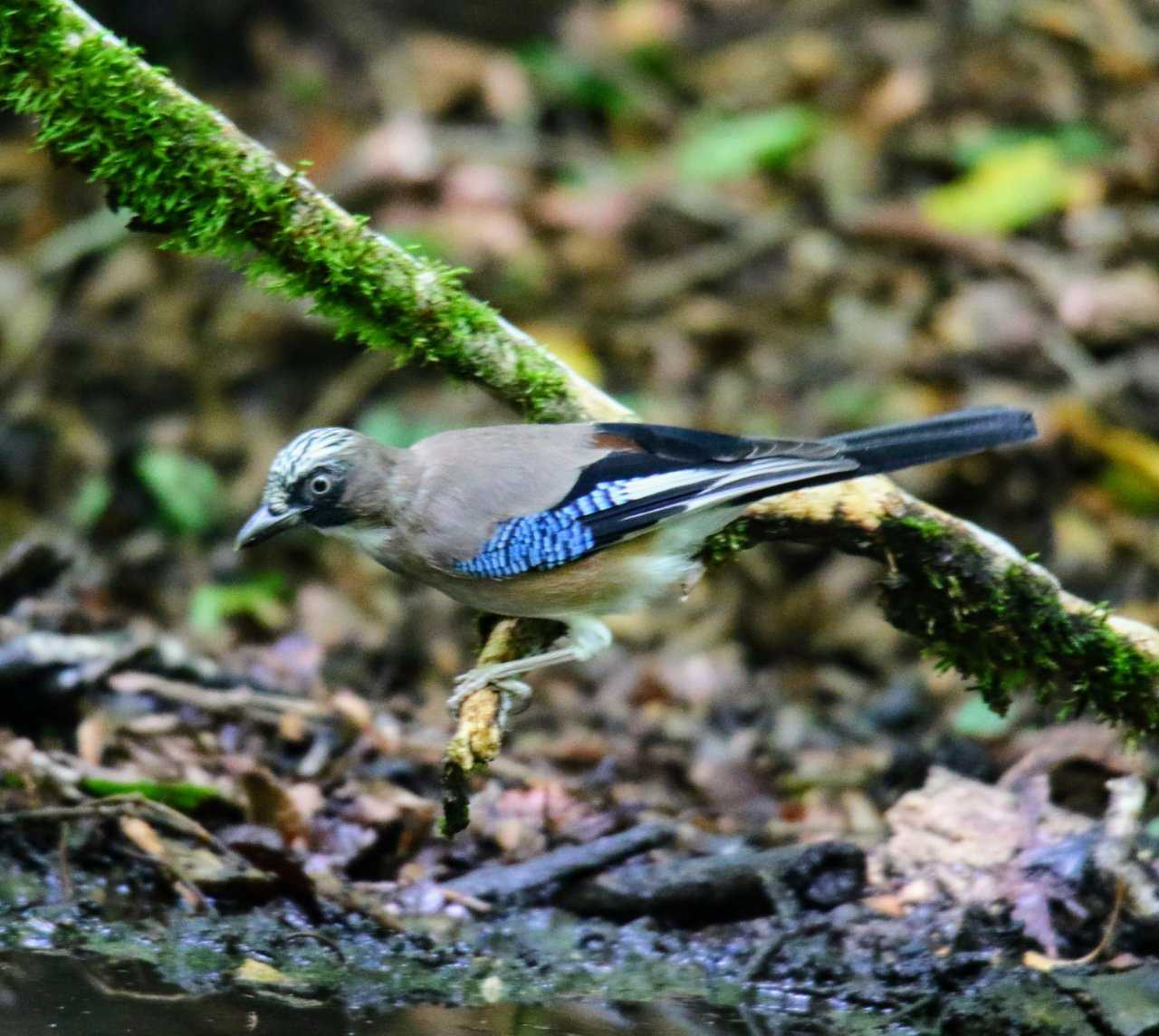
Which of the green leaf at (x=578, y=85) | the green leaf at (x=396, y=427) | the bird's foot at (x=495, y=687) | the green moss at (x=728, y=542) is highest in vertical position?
the green leaf at (x=578, y=85)

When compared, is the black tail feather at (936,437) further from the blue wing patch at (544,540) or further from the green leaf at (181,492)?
the green leaf at (181,492)

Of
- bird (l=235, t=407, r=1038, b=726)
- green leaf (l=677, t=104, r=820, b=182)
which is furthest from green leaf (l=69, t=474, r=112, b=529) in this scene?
green leaf (l=677, t=104, r=820, b=182)

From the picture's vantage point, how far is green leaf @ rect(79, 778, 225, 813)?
512cm

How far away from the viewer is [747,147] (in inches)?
433

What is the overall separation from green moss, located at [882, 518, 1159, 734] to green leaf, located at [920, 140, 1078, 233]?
19.1 ft

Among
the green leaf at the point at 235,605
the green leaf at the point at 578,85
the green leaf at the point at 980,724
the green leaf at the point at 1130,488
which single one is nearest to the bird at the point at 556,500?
the green leaf at the point at 980,724

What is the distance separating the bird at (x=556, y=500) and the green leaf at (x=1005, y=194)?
18.3 ft

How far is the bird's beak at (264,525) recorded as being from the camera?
481cm

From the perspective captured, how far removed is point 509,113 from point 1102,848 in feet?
26.7

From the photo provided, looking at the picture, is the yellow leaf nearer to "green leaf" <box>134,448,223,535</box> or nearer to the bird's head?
the bird's head

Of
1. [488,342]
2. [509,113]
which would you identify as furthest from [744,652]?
[509,113]

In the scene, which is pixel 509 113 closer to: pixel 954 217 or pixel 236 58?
pixel 236 58

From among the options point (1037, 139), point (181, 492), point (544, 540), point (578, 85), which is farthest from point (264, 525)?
point (578, 85)

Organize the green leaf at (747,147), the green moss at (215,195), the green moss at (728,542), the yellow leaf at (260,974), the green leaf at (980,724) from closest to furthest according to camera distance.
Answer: the green moss at (215,195) < the yellow leaf at (260,974) < the green moss at (728,542) < the green leaf at (980,724) < the green leaf at (747,147)
